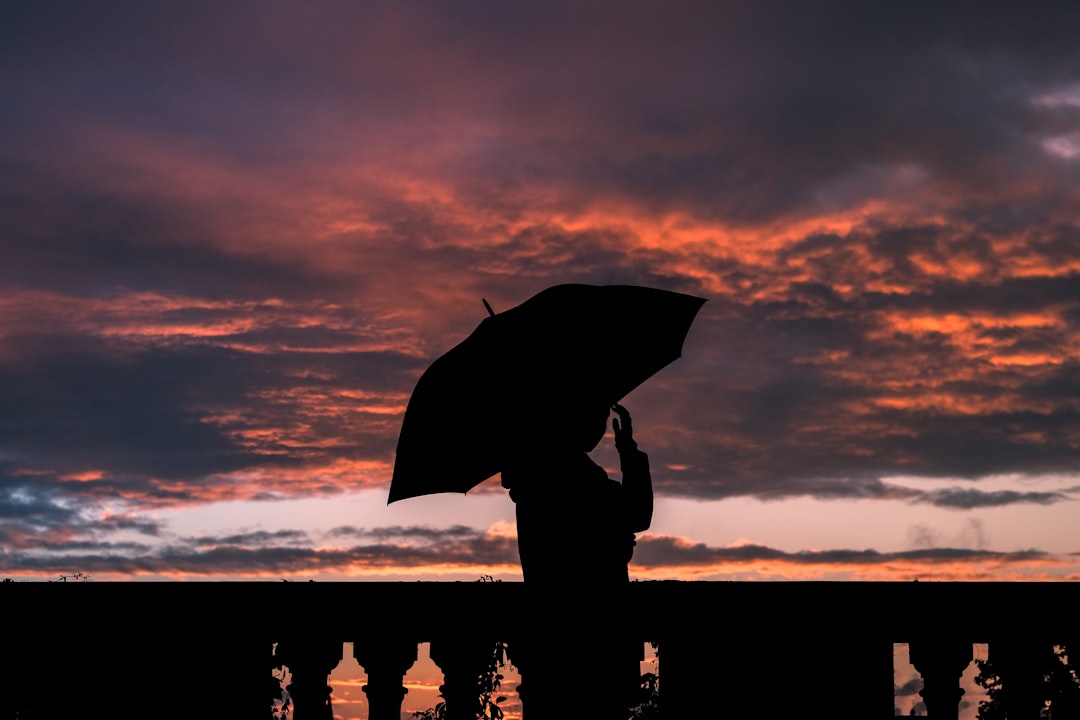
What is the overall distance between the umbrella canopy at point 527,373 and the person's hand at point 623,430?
211 mm

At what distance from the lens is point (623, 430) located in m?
8.61

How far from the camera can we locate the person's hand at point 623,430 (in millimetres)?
8578

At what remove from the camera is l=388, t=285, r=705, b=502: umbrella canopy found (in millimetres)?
8789

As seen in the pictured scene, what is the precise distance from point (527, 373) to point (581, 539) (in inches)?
46.8

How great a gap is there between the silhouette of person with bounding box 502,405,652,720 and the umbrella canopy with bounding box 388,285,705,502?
0.16 meters

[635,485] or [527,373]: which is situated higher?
[527,373]
